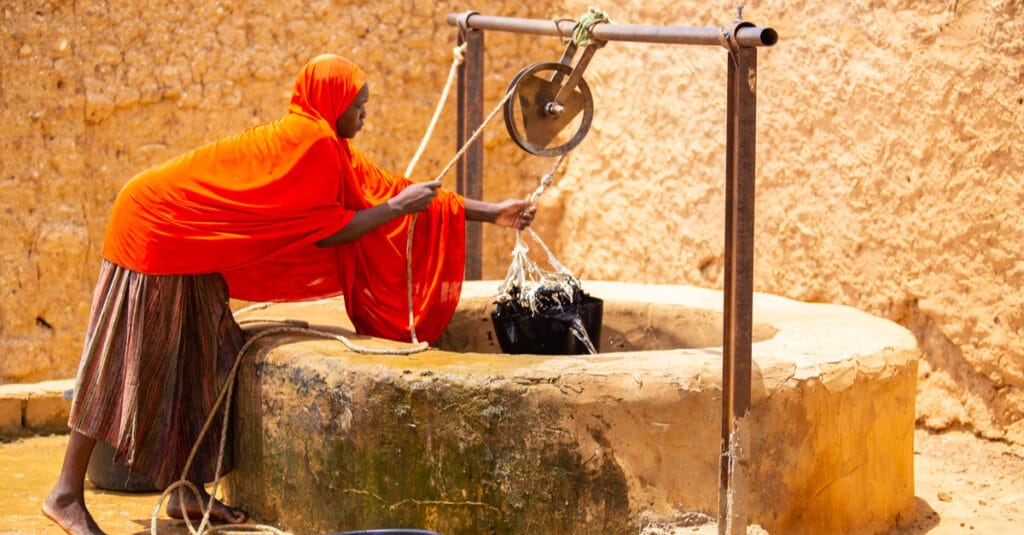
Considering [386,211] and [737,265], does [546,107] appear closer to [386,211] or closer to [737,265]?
[386,211]

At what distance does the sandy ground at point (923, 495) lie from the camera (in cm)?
382

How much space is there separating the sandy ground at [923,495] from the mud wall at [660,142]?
0.47ft

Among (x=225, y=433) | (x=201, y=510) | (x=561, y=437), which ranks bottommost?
(x=201, y=510)

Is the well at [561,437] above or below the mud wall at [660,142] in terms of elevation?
below

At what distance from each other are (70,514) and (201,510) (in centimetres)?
39

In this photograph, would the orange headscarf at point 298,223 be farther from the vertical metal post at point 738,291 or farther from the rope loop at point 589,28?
the vertical metal post at point 738,291

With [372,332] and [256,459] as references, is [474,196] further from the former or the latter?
[256,459]

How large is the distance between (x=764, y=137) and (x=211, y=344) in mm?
3035

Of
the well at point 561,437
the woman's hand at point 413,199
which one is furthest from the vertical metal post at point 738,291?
the woman's hand at point 413,199

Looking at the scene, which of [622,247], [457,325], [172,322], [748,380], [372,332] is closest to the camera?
[748,380]

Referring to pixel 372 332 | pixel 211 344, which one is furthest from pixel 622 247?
pixel 211 344

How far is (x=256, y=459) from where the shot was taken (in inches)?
147

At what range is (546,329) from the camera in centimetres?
416

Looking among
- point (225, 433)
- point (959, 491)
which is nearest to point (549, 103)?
point (225, 433)
